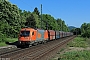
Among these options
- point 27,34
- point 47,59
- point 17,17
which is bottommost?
point 47,59

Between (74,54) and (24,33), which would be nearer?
(74,54)

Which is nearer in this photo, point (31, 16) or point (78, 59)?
point (78, 59)

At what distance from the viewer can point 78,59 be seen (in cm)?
1845

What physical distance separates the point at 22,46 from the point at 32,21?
55.3 meters

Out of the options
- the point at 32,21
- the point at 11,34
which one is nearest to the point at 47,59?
the point at 11,34

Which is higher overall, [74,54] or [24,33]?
[24,33]

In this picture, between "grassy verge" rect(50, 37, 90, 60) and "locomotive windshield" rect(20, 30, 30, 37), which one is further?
"locomotive windshield" rect(20, 30, 30, 37)

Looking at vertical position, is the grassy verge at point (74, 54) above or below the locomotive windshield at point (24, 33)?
below

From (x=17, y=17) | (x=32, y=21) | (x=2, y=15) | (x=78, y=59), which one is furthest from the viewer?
(x=32, y=21)

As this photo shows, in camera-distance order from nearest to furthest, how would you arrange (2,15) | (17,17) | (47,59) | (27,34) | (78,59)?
1. (78,59)
2. (47,59)
3. (27,34)
4. (2,15)
5. (17,17)

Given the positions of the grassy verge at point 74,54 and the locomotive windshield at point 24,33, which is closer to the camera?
the grassy verge at point 74,54

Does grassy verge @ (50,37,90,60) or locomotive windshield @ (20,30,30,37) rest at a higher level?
locomotive windshield @ (20,30,30,37)

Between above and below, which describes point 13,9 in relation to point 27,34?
above

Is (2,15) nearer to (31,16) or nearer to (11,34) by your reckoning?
(11,34)
